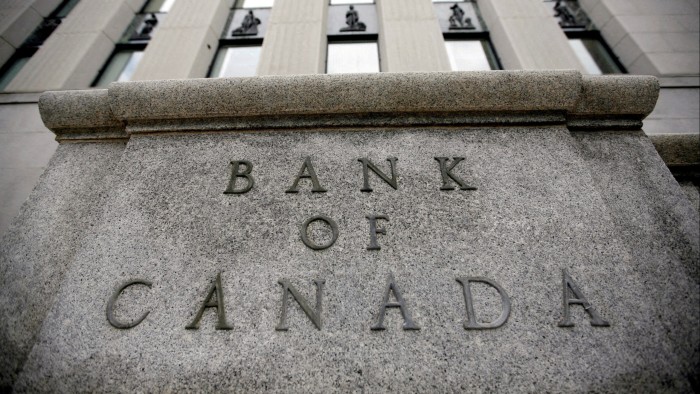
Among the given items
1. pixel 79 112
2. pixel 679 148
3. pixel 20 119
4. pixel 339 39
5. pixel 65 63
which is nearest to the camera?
pixel 79 112

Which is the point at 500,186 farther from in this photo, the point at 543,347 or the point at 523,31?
the point at 523,31

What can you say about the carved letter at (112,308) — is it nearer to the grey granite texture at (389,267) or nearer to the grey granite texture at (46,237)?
the grey granite texture at (389,267)

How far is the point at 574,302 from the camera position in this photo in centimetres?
236

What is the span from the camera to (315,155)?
3115 mm

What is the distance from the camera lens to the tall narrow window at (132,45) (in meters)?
7.17

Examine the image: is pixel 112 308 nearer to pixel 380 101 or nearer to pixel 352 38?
pixel 380 101

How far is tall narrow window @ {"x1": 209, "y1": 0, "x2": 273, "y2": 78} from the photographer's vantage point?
726 centimetres

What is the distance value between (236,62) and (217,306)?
6.48 meters

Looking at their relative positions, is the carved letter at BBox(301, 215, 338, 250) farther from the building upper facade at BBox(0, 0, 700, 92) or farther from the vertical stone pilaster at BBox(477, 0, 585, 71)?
the vertical stone pilaster at BBox(477, 0, 585, 71)

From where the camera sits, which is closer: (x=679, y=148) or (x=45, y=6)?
(x=679, y=148)

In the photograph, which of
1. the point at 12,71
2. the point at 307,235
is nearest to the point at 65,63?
the point at 12,71

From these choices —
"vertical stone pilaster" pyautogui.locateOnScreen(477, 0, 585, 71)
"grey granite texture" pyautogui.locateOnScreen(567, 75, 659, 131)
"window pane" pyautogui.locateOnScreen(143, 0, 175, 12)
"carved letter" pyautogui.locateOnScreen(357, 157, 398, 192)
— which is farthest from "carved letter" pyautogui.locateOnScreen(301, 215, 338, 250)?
"window pane" pyautogui.locateOnScreen(143, 0, 175, 12)

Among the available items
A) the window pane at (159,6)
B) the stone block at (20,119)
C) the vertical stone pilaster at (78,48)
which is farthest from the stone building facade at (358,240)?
the window pane at (159,6)

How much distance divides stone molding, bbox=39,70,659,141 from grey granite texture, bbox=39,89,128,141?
0.02 m
